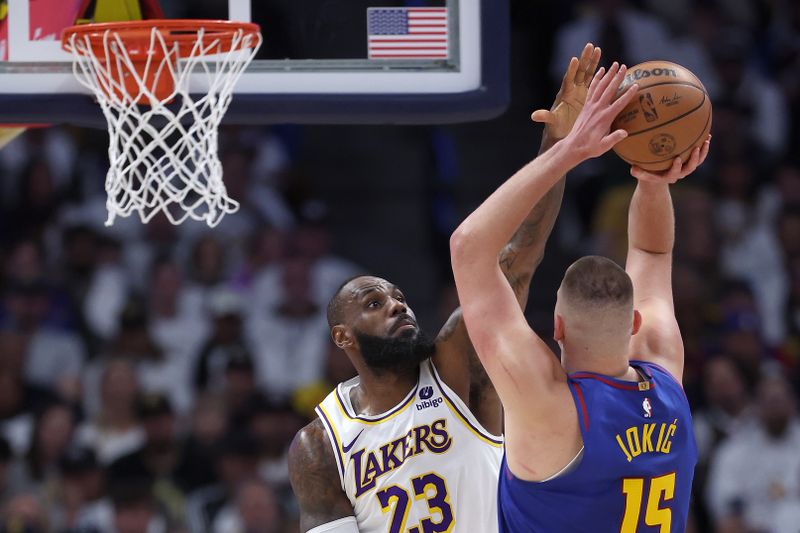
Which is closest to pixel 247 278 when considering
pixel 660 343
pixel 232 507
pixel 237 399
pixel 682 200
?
pixel 237 399

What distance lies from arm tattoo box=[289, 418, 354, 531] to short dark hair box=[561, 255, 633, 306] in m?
1.23

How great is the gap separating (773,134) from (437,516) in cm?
633

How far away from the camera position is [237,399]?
26.5 feet

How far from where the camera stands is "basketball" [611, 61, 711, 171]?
380 centimetres

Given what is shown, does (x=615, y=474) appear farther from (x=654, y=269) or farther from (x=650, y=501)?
(x=654, y=269)

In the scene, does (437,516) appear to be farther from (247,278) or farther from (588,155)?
(247,278)

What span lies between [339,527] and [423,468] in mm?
333

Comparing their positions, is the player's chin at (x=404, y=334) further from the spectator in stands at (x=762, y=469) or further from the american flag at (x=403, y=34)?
the spectator in stands at (x=762, y=469)

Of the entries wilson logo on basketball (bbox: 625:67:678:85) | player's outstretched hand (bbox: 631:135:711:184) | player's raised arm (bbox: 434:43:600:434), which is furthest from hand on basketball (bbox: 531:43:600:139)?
player's outstretched hand (bbox: 631:135:711:184)

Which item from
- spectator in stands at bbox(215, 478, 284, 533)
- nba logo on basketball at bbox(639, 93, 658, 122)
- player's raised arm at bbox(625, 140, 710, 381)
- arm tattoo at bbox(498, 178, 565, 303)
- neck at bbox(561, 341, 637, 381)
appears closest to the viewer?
neck at bbox(561, 341, 637, 381)

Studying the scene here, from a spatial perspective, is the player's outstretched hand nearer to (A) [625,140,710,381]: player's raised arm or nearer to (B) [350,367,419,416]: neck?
(A) [625,140,710,381]: player's raised arm

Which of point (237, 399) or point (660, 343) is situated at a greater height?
point (660, 343)

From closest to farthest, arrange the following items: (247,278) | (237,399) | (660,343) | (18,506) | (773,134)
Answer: (660,343), (18,506), (237,399), (247,278), (773,134)

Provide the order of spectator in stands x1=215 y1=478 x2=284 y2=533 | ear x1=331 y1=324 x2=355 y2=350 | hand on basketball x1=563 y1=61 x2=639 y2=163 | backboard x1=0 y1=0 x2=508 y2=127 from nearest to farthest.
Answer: hand on basketball x1=563 y1=61 x2=639 y2=163
ear x1=331 y1=324 x2=355 y2=350
backboard x1=0 y1=0 x2=508 y2=127
spectator in stands x1=215 y1=478 x2=284 y2=533
